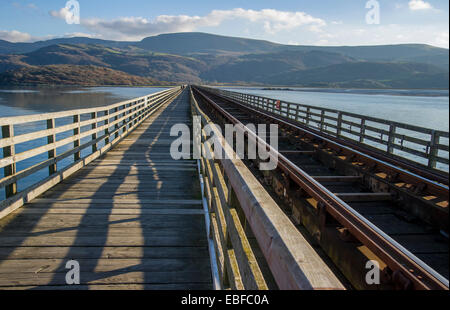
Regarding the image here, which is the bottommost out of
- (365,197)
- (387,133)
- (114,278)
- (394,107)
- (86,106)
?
(114,278)

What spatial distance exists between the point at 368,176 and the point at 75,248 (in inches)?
213

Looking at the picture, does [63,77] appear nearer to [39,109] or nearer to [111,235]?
[39,109]

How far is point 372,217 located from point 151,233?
3.26 metres

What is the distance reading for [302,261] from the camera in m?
1.28

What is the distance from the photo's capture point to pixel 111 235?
4.20 metres

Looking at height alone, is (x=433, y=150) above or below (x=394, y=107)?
below

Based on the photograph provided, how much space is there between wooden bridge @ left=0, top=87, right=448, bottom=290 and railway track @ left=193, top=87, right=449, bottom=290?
14.3 inches

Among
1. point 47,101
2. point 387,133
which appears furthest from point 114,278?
point 47,101

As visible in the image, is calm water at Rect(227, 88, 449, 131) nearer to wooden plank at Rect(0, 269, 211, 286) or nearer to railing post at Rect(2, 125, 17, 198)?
wooden plank at Rect(0, 269, 211, 286)

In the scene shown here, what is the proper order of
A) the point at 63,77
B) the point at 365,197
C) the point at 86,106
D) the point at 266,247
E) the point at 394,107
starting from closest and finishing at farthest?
the point at 266,247
the point at 365,197
the point at 86,106
the point at 394,107
the point at 63,77

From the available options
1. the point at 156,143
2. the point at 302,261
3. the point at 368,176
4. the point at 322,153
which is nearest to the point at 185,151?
the point at 156,143

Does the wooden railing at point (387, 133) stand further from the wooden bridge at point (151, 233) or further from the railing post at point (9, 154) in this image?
the railing post at point (9, 154)

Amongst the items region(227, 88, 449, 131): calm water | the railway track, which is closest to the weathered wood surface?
the railway track
